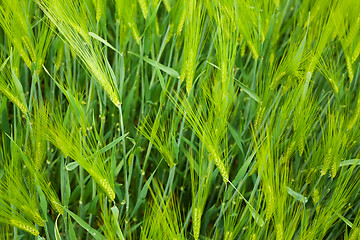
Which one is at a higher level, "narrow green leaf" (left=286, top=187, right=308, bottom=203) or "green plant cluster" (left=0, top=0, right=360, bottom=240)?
"green plant cluster" (left=0, top=0, right=360, bottom=240)

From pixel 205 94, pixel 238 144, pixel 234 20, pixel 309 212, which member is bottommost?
pixel 309 212

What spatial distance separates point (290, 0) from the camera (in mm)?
1145

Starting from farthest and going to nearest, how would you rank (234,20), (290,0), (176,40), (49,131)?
(290,0), (176,40), (234,20), (49,131)

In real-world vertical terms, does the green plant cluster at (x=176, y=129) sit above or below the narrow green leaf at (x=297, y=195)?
above

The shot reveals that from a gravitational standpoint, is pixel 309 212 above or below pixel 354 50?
below

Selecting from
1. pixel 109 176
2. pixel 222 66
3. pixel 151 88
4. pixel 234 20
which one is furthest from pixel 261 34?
pixel 109 176

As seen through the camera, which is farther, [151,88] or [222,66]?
[151,88]

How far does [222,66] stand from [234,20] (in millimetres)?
145

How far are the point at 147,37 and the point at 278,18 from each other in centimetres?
34

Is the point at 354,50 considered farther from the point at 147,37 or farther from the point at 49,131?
the point at 49,131

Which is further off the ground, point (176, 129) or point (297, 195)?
point (176, 129)

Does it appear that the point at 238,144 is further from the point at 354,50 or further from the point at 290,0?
the point at 290,0

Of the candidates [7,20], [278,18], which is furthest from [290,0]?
[7,20]

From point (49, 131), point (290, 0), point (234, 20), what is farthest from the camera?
point (290, 0)
